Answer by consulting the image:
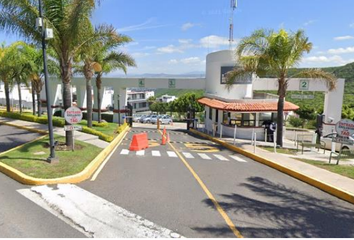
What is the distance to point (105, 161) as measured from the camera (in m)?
11.2

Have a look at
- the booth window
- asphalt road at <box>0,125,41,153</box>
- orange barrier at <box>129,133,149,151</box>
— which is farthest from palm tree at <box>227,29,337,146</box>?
asphalt road at <box>0,125,41,153</box>

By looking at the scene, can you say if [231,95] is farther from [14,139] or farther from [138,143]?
[14,139]

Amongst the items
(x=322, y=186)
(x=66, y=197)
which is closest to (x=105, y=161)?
(x=66, y=197)

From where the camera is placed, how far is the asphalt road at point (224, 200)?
5.38 metres

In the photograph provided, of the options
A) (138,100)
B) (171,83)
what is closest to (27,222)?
(171,83)

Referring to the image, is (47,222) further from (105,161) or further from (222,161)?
(222,161)

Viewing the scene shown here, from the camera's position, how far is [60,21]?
37.1ft

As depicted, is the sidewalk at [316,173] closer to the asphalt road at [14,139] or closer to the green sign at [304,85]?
the asphalt road at [14,139]

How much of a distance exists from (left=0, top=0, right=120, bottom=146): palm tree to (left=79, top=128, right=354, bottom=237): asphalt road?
17.0 feet

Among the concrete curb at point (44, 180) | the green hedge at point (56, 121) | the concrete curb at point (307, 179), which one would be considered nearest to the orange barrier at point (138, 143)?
the green hedge at point (56, 121)

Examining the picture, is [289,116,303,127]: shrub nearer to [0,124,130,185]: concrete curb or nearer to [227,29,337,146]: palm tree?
[227,29,337,146]: palm tree

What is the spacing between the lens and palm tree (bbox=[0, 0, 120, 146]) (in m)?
10.8

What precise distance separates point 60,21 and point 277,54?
11.3m

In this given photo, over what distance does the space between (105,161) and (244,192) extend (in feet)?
19.7
